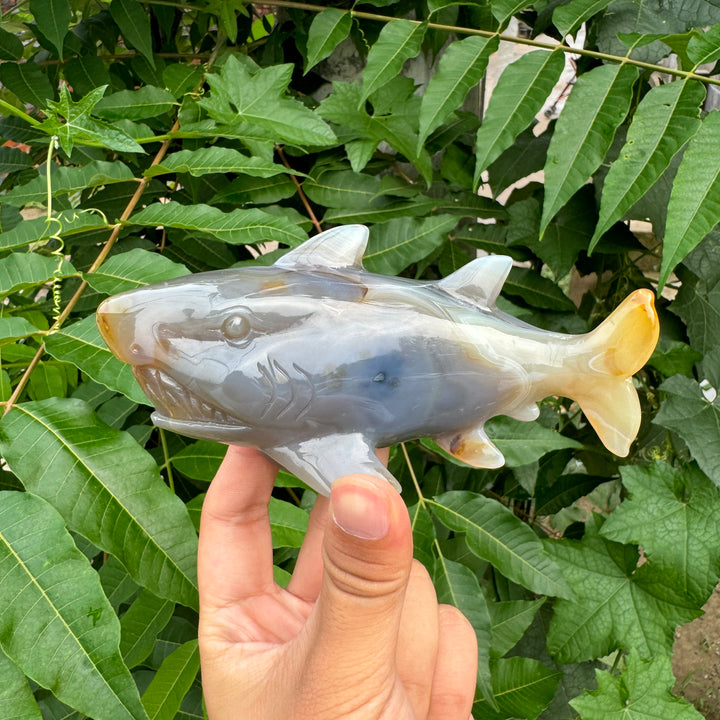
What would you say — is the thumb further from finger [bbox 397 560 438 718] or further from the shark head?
finger [bbox 397 560 438 718]

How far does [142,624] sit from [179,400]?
1.27 feet

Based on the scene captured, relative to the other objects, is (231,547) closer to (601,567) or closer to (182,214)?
(182,214)

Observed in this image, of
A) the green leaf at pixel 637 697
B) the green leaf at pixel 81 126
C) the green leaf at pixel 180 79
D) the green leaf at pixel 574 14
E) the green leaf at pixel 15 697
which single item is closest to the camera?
the green leaf at pixel 15 697

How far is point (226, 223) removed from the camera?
0.83 meters

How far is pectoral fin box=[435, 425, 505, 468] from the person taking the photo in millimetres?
613

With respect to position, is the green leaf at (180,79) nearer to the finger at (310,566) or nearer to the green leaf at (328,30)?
the green leaf at (328,30)

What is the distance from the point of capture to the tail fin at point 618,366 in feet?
1.81

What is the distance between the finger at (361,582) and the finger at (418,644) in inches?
7.9

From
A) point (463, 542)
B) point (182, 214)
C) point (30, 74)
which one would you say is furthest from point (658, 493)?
point (30, 74)

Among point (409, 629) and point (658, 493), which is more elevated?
point (409, 629)

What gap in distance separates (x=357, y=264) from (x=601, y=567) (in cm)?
76

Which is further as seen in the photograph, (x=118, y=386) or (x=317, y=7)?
(x=317, y=7)

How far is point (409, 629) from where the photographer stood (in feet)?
2.52

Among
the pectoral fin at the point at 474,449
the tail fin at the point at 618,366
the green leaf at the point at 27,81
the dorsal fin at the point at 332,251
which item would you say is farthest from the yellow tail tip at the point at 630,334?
the green leaf at the point at 27,81
